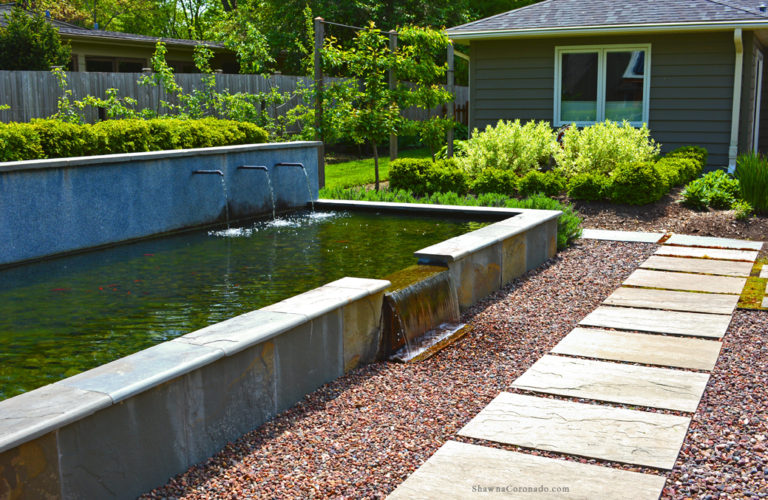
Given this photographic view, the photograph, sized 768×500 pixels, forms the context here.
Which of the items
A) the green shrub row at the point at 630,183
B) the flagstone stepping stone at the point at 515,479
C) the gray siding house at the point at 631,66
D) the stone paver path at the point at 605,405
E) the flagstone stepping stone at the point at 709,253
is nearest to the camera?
the flagstone stepping stone at the point at 515,479

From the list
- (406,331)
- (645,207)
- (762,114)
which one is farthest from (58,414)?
(762,114)

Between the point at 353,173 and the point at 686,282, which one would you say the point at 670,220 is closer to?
the point at 686,282

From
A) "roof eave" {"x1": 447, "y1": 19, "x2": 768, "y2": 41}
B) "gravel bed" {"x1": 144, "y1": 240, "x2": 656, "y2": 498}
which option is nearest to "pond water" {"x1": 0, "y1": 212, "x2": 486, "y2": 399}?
"gravel bed" {"x1": 144, "y1": 240, "x2": 656, "y2": 498}

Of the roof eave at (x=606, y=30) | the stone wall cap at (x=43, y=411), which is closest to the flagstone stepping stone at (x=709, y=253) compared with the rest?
the roof eave at (x=606, y=30)

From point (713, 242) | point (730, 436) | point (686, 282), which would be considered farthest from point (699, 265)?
point (730, 436)

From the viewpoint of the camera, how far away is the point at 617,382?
4.48 m

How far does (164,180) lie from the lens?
311 inches

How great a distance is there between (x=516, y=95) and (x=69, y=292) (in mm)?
10936

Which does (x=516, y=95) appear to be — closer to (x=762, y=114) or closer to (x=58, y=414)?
(x=762, y=114)

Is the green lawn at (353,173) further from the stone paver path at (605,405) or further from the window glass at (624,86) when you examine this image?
the stone paver path at (605,405)

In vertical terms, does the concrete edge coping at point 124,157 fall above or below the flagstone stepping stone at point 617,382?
above

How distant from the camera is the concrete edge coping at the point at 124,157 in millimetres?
6453

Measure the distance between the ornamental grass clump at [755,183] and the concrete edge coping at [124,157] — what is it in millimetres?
5899

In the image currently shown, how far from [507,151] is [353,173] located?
522cm
